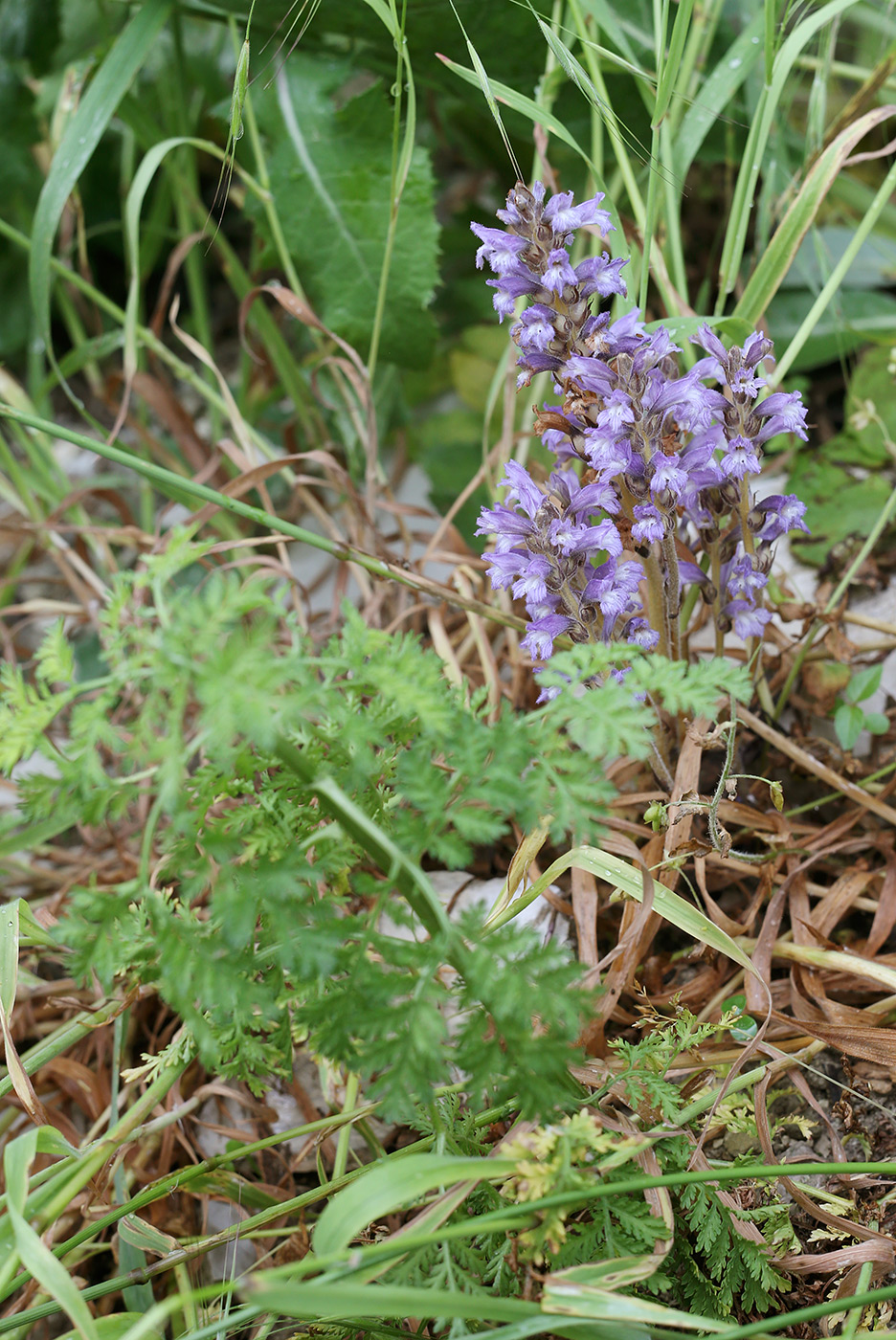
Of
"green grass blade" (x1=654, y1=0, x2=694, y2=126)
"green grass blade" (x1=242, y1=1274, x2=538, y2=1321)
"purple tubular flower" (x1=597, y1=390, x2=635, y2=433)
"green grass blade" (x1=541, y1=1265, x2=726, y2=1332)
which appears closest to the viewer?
"green grass blade" (x1=242, y1=1274, x2=538, y2=1321)

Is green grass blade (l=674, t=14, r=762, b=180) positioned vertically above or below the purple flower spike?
above

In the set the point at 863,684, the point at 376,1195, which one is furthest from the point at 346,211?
the point at 376,1195

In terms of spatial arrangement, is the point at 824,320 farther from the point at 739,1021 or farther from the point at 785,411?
the point at 739,1021

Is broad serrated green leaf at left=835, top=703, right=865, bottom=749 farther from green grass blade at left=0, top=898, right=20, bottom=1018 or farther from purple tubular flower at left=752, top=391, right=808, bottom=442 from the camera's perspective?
green grass blade at left=0, top=898, right=20, bottom=1018

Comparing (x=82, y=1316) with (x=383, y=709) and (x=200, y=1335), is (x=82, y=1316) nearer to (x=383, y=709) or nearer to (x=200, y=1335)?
(x=200, y=1335)

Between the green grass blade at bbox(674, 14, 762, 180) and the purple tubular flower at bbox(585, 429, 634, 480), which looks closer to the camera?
the purple tubular flower at bbox(585, 429, 634, 480)

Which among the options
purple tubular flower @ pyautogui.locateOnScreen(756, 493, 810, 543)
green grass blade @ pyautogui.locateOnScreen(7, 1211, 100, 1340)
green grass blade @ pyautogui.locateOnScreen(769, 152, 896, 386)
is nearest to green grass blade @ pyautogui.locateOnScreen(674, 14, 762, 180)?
green grass blade @ pyautogui.locateOnScreen(769, 152, 896, 386)

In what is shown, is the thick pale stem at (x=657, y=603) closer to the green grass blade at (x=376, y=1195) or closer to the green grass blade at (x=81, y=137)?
the green grass blade at (x=376, y=1195)
